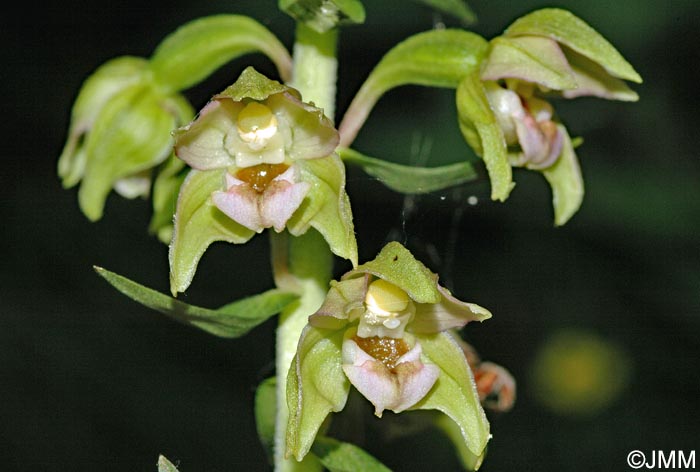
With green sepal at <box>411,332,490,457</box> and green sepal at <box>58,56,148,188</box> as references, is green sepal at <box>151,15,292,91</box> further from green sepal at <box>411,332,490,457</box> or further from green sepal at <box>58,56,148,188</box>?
green sepal at <box>411,332,490,457</box>

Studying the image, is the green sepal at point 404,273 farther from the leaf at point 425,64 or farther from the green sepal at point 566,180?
the green sepal at point 566,180

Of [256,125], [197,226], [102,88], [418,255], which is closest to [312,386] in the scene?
[197,226]

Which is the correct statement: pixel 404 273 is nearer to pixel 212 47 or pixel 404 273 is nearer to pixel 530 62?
pixel 530 62

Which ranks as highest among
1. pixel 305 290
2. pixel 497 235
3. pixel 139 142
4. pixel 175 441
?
pixel 139 142

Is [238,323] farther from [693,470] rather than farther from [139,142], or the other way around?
[693,470]

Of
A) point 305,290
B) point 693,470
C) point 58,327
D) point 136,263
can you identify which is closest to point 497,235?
point 693,470

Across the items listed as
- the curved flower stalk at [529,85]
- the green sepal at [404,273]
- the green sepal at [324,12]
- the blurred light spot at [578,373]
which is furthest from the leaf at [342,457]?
the blurred light spot at [578,373]
